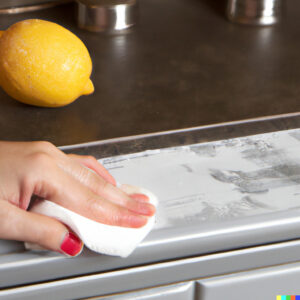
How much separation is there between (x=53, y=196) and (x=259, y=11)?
69cm

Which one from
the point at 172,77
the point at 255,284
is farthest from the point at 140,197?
the point at 172,77

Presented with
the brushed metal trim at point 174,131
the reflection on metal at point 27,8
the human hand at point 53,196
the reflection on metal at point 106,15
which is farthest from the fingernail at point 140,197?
the reflection on metal at point 27,8

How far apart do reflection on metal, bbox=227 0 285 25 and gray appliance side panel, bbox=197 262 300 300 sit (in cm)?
62

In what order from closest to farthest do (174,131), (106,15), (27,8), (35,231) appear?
(35,231)
(174,131)
(106,15)
(27,8)

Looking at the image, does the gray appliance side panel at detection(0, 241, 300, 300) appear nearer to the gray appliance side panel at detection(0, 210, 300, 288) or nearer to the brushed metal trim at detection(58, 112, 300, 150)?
the gray appliance side panel at detection(0, 210, 300, 288)

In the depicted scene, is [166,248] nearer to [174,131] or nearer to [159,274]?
[159,274]

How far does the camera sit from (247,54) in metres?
0.92

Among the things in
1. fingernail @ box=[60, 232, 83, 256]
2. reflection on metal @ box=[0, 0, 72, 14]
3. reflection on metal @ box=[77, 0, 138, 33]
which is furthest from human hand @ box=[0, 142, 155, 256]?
reflection on metal @ box=[0, 0, 72, 14]

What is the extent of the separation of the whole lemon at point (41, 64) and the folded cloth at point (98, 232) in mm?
229

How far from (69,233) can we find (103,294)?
0.08m

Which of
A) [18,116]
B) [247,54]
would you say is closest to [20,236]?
[18,116]

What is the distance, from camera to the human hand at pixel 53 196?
0.47 m

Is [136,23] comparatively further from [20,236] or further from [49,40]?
[20,236]

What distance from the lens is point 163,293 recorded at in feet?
1.73
